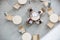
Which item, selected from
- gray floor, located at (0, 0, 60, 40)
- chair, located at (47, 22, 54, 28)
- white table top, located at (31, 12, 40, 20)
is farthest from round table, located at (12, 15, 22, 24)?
chair, located at (47, 22, 54, 28)

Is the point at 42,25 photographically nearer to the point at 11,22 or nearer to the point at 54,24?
the point at 54,24

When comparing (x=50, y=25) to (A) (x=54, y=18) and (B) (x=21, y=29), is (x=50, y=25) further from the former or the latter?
(B) (x=21, y=29)

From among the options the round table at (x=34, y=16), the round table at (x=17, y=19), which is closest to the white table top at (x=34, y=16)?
the round table at (x=34, y=16)

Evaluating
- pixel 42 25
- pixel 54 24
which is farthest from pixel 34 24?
pixel 54 24

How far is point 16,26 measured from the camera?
1934mm

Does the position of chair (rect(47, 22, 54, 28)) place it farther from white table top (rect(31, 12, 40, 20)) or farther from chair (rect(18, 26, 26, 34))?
chair (rect(18, 26, 26, 34))

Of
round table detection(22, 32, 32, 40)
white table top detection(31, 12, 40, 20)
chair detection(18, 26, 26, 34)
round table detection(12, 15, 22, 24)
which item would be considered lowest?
round table detection(22, 32, 32, 40)

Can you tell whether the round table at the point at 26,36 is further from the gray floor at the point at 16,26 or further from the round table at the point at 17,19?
the round table at the point at 17,19

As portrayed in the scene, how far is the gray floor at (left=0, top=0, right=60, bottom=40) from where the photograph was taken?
1.91 metres

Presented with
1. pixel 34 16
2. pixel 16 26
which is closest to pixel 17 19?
pixel 16 26

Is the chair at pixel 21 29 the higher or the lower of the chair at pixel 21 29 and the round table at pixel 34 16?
the lower

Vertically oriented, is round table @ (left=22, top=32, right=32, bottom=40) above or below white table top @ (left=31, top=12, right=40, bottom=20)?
below

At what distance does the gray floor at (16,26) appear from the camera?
1914 mm

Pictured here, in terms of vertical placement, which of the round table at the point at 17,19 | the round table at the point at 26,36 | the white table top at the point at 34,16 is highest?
the white table top at the point at 34,16
